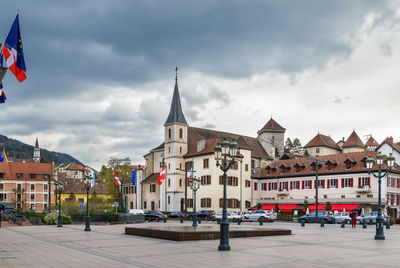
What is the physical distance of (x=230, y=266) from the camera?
1420 cm

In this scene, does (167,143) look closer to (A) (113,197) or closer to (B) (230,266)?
(A) (113,197)

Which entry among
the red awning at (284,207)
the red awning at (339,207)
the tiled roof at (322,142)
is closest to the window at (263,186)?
the red awning at (284,207)

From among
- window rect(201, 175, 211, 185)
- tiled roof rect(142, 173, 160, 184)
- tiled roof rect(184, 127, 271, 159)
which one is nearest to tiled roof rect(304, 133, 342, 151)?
tiled roof rect(184, 127, 271, 159)

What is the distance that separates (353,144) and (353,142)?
0.81m

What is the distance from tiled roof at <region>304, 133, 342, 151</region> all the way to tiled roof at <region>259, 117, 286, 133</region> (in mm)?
13906

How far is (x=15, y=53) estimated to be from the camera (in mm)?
16703

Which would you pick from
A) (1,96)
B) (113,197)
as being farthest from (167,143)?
(1,96)

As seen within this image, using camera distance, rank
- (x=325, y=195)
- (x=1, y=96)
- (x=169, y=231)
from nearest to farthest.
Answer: (x=1, y=96)
(x=169, y=231)
(x=325, y=195)

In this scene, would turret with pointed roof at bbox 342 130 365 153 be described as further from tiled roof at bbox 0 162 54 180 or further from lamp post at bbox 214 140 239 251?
lamp post at bbox 214 140 239 251

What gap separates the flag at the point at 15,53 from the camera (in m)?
16.6

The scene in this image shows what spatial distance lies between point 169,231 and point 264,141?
7493 cm

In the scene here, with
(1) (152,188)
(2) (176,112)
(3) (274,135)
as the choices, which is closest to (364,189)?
(2) (176,112)

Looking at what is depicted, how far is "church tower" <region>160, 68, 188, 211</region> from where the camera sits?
266 ft

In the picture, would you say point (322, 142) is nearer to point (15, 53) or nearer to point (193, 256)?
point (193, 256)
